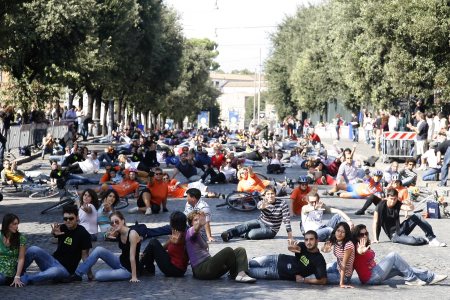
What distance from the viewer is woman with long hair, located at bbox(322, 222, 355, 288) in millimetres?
13336

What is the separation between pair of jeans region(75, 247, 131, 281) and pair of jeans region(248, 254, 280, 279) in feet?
5.47

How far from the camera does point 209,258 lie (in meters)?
13.6

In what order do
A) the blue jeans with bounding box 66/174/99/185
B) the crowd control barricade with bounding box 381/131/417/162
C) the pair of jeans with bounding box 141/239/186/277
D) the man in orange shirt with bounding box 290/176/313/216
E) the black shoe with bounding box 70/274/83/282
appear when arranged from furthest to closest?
the crowd control barricade with bounding box 381/131/417/162, the blue jeans with bounding box 66/174/99/185, the man in orange shirt with bounding box 290/176/313/216, the pair of jeans with bounding box 141/239/186/277, the black shoe with bounding box 70/274/83/282

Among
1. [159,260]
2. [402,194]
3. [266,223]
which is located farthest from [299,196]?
[159,260]

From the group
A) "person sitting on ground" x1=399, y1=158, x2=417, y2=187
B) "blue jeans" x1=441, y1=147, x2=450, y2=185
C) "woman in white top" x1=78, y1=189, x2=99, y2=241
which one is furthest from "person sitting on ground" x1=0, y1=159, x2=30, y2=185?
"blue jeans" x1=441, y1=147, x2=450, y2=185

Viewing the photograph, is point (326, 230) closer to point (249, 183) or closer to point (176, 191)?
point (249, 183)

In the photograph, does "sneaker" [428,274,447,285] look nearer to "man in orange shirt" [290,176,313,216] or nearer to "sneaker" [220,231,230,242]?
"sneaker" [220,231,230,242]

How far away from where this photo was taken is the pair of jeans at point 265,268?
44.9 feet

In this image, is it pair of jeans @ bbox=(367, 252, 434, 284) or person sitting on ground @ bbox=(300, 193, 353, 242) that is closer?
pair of jeans @ bbox=(367, 252, 434, 284)

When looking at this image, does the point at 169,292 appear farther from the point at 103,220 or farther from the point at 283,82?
the point at 283,82

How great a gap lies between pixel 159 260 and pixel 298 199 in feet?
25.7

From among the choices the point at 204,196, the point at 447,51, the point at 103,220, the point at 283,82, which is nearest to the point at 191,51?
the point at 283,82

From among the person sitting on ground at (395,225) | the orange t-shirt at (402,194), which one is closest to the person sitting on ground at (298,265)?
the person sitting on ground at (395,225)

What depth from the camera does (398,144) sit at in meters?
39.5
